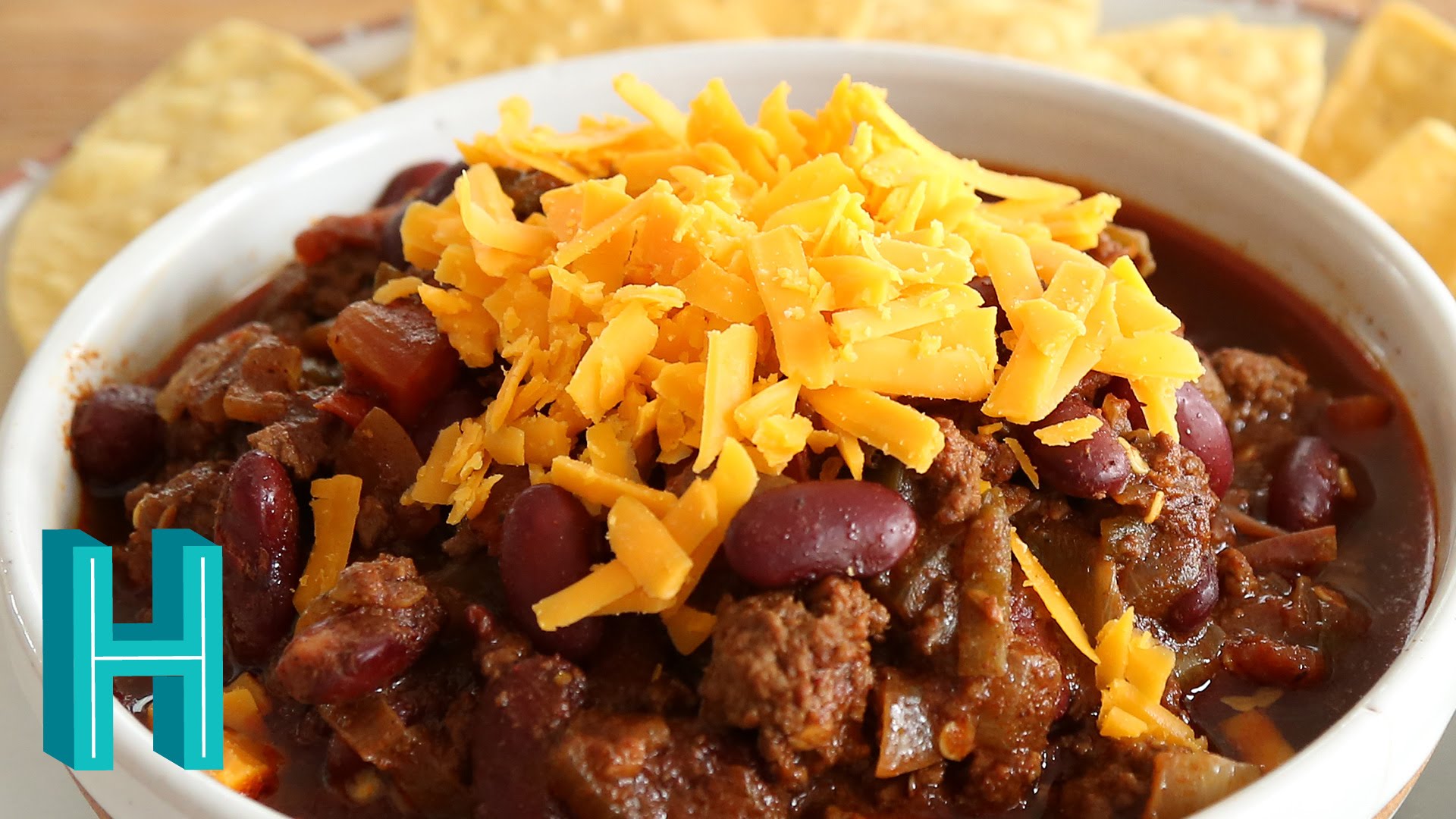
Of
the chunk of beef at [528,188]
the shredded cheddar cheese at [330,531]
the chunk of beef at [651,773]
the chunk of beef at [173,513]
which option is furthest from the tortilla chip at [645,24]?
the chunk of beef at [651,773]

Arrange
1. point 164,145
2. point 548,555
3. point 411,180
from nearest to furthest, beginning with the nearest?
point 548,555
point 411,180
point 164,145

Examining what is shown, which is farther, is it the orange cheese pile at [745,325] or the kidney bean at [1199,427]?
the kidney bean at [1199,427]

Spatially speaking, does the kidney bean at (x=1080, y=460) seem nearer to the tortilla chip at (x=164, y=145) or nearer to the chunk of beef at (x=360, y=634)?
the chunk of beef at (x=360, y=634)

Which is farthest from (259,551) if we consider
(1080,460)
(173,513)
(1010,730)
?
(1080,460)

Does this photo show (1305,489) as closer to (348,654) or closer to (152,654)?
(348,654)

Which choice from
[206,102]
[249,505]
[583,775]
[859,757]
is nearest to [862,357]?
[859,757]

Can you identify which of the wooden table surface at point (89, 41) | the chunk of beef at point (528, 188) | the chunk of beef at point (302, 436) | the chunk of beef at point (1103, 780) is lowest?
the wooden table surface at point (89, 41)

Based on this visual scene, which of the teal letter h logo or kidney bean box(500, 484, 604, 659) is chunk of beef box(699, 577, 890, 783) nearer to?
kidney bean box(500, 484, 604, 659)
